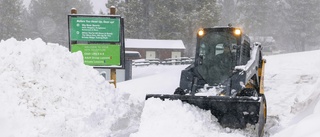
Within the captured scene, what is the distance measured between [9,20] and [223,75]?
52.8 metres

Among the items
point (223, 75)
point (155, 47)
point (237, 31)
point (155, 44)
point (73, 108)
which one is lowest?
point (73, 108)

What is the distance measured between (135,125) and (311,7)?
200 ft

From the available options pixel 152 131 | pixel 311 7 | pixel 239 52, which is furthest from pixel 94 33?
pixel 311 7

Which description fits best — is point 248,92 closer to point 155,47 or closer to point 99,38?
point 99,38

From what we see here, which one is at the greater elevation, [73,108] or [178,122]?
[73,108]

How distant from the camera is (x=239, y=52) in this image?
902 centimetres

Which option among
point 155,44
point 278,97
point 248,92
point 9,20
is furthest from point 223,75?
point 9,20

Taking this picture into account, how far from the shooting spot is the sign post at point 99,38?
1077 cm

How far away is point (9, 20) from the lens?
55.9 metres

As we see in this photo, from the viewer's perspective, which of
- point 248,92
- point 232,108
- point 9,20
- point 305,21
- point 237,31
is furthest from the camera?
point 305,21

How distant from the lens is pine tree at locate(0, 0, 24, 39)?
55719 mm

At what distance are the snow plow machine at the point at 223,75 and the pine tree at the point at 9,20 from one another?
168ft

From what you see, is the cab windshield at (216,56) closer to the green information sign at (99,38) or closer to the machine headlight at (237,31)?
the machine headlight at (237,31)

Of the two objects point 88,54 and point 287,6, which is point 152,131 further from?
point 287,6
